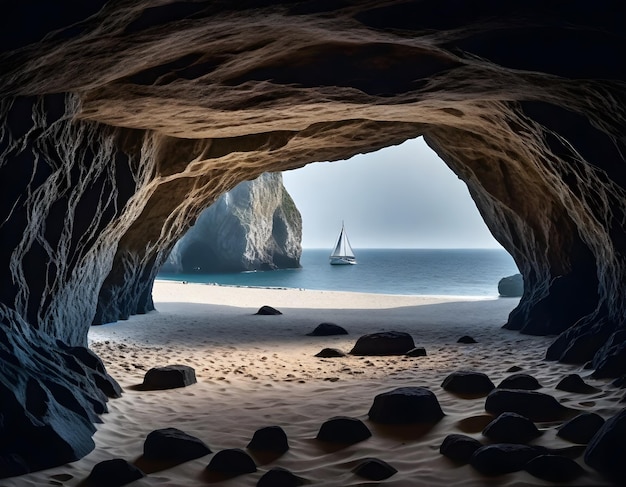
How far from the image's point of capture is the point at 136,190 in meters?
9.59

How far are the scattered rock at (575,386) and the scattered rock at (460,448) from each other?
2.39m

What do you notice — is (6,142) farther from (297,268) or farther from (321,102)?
(297,268)

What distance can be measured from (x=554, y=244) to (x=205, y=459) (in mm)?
10246

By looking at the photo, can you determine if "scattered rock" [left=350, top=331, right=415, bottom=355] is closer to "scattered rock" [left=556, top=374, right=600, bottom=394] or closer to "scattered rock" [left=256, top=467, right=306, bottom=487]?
"scattered rock" [left=556, top=374, right=600, bottom=394]

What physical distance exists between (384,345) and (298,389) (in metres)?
3.33

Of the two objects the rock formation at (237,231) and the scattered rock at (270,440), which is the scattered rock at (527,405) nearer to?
the scattered rock at (270,440)

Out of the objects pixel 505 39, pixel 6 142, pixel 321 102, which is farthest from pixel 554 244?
pixel 6 142

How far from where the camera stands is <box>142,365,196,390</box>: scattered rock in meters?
7.86

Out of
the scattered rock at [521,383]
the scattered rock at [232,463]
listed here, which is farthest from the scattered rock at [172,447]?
the scattered rock at [521,383]

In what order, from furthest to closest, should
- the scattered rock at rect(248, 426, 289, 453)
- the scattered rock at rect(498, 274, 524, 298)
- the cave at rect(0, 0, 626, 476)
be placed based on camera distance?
1. the scattered rock at rect(498, 274, 524, 298)
2. the scattered rock at rect(248, 426, 289, 453)
3. the cave at rect(0, 0, 626, 476)

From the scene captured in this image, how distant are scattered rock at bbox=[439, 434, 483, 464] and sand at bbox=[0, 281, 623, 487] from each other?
8 centimetres

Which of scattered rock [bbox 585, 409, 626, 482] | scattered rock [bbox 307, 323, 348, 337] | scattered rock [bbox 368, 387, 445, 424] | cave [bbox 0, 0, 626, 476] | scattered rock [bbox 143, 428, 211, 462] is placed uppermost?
cave [bbox 0, 0, 626, 476]

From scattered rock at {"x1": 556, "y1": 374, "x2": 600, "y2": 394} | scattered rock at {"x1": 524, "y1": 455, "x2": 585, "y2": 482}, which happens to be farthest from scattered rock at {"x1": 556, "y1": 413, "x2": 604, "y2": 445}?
scattered rock at {"x1": 556, "y1": 374, "x2": 600, "y2": 394}

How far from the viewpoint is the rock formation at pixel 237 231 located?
56344 millimetres
